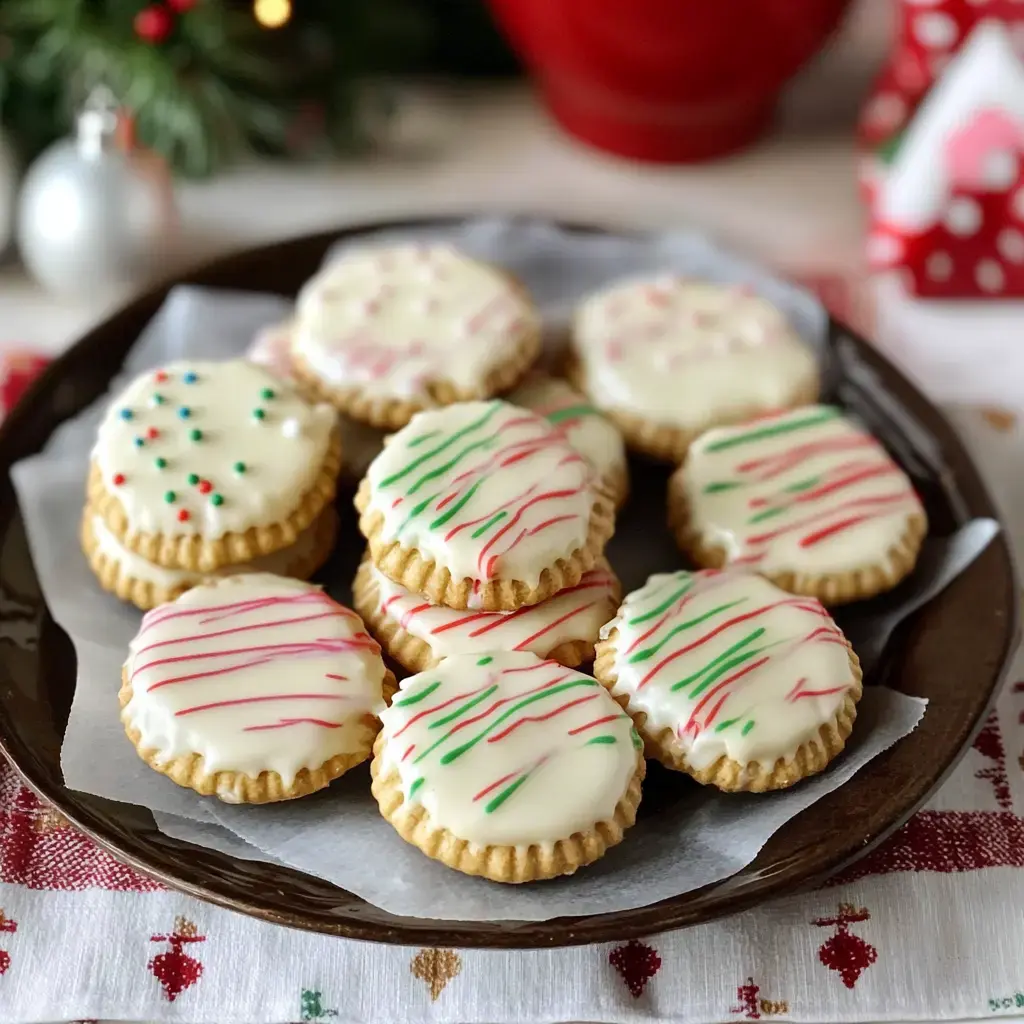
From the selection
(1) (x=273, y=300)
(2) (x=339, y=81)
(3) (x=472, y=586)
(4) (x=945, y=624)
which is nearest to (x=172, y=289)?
(1) (x=273, y=300)

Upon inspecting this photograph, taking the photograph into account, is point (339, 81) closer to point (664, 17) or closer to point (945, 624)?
point (664, 17)

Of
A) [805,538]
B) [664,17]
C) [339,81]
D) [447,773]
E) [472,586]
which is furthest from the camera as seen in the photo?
[339,81]

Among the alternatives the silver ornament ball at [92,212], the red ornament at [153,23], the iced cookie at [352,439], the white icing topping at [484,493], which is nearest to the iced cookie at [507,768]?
the white icing topping at [484,493]

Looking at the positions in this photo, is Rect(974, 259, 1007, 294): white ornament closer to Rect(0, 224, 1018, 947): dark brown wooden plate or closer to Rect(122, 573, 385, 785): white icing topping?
Rect(0, 224, 1018, 947): dark brown wooden plate

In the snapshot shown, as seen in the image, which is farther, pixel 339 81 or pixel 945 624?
pixel 339 81

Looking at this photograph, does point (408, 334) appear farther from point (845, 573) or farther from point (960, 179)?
point (960, 179)

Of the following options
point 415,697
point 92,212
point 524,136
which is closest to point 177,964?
point 415,697
